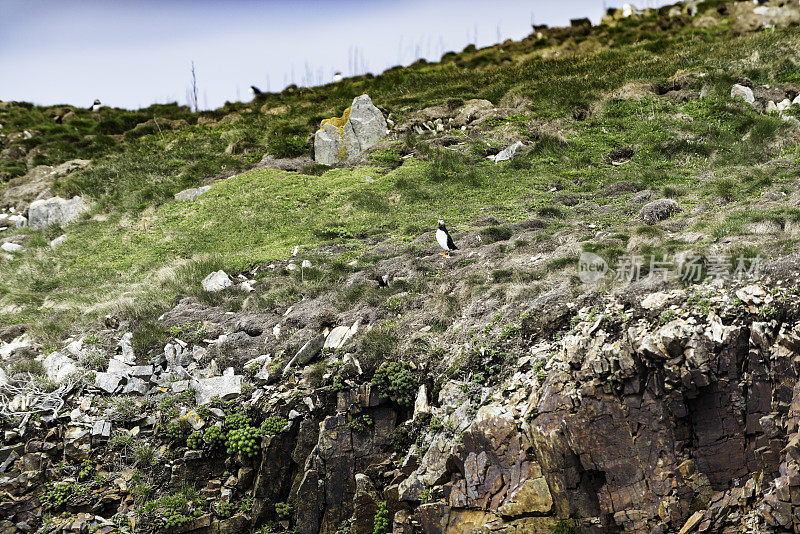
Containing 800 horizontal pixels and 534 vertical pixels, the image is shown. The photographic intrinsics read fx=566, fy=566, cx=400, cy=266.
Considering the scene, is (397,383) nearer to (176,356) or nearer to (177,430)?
(177,430)

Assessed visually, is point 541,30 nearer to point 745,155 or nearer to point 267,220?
point 745,155

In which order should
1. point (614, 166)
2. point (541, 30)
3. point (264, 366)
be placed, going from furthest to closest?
point (541, 30)
point (614, 166)
point (264, 366)

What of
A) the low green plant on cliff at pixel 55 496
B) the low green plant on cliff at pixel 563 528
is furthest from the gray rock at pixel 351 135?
the low green plant on cliff at pixel 563 528

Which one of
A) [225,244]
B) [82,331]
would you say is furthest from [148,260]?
[82,331]

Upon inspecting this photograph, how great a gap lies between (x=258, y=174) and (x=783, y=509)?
800 inches

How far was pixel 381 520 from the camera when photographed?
9.05m

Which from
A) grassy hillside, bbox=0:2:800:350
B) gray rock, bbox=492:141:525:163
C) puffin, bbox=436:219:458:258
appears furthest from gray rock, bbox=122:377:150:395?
gray rock, bbox=492:141:525:163

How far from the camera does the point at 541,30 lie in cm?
3656

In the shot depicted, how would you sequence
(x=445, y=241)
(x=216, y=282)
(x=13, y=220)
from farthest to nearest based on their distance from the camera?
(x=13, y=220), (x=216, y=282), (x=445, y=241)

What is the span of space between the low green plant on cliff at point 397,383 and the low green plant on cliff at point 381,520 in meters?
1.75

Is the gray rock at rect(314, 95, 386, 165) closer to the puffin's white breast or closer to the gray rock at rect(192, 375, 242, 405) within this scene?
the puffin's white breast

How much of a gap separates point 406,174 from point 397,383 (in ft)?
40.3

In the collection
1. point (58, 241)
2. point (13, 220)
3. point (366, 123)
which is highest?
point (366, 123)

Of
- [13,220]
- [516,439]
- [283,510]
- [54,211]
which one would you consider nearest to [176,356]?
[283,510]
